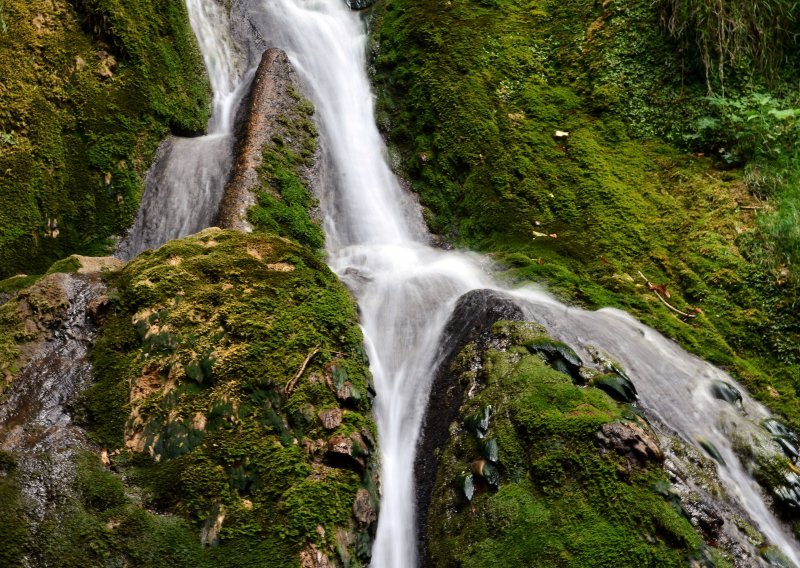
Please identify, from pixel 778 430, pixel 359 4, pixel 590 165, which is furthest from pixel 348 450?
pixel 359 4

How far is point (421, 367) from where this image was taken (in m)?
5.70

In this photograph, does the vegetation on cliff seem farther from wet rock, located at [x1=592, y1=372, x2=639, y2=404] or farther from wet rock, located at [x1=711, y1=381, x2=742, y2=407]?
wet rock, located at [x1=711, y1=381, x2=742, y2=407]

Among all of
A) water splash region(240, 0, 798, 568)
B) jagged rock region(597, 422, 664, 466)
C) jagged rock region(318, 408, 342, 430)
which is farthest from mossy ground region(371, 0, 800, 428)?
jagged rock region(318, 408, 342, 430)

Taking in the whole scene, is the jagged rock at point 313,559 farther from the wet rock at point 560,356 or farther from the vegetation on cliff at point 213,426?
the wet rock at point 560,356

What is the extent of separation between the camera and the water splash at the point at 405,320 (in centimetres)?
490

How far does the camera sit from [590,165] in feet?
28.7

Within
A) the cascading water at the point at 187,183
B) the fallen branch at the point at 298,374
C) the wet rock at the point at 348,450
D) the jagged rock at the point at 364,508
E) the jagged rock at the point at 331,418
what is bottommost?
the jagged rock at the point at 364,508

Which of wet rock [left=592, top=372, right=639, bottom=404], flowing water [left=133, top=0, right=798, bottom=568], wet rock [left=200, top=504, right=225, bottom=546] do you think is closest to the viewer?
wet rock [left=200, top=504, right=225, bottom=546]

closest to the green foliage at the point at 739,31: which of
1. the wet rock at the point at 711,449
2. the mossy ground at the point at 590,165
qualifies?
the mossy ground at the point at 590,165

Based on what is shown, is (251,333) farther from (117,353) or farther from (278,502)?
(278,502)

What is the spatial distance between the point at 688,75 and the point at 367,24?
5.78m

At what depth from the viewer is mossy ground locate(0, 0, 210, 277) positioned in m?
6.89

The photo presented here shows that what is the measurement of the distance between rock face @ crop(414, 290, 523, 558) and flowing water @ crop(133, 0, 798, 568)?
0.09 meters

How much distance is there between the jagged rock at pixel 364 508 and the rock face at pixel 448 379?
425 mm
